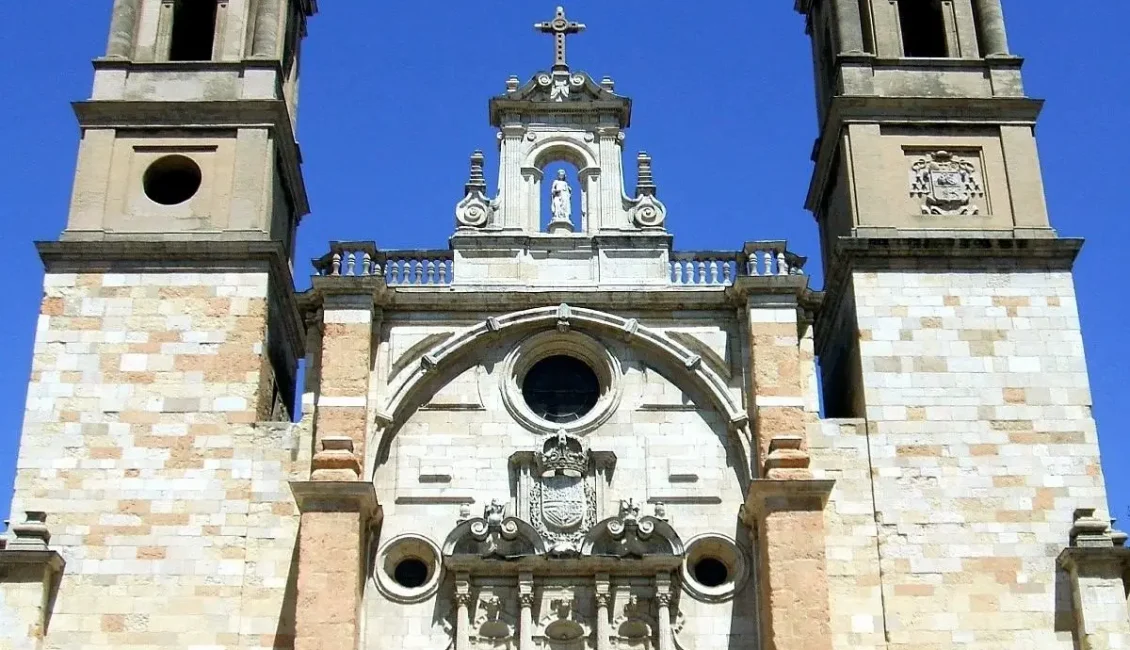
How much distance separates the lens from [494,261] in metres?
24.2

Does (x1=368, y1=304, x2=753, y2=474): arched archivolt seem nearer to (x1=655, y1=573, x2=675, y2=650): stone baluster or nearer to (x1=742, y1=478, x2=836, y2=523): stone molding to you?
(x1=742, y1=478, x2=836, y2=523): stone molding

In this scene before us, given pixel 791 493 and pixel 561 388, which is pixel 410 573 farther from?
pixel 791 493

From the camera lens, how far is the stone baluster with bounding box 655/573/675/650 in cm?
2145

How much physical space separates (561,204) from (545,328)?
2158mm

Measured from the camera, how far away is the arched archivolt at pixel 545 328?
23.0 m

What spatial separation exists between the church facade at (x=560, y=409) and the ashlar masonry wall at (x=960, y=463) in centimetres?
4

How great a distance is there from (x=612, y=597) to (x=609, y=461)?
1.87 metres

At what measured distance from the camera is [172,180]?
25.6 m

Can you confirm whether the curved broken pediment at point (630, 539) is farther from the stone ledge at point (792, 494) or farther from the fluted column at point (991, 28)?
the fluted column at point (991, 28)

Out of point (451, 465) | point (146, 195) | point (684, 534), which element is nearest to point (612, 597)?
point (684, 534)

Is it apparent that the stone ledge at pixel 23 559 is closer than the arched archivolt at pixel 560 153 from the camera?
Yes

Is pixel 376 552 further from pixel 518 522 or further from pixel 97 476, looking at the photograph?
pixel 97 476

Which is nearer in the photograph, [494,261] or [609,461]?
[609,461]

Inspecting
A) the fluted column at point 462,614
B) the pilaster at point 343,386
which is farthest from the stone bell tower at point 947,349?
the pilaster at point 343,386
